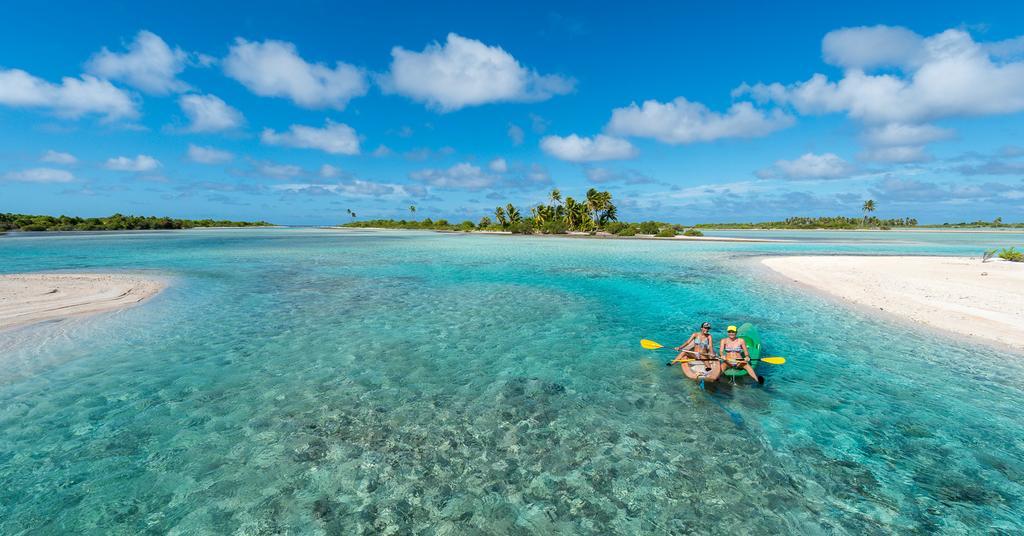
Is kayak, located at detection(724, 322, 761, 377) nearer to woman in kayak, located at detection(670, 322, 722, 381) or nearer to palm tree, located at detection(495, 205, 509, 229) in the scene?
woman in kayak, located at detection(670, 322, 722, 381)

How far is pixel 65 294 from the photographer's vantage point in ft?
71.4

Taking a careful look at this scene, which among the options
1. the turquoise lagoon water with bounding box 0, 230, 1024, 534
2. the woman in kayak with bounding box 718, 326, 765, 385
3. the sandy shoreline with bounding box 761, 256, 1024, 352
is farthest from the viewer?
the sandy shoreline with bounding box 761, 256, 1024, 352

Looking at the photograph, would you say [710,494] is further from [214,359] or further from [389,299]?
[389,299]

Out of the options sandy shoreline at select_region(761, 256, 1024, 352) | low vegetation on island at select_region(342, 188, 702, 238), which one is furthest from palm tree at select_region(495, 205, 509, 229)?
sandy shoreline at select_region(761, 256, 1024, 352)

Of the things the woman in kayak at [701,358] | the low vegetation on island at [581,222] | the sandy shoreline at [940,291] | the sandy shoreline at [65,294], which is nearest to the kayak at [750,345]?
the woman in kayak at [701,358]

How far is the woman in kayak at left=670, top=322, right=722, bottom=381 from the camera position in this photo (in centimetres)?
1103

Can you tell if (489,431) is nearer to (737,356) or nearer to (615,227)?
(737,356)

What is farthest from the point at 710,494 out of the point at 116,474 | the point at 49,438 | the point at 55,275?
the point at 55,275

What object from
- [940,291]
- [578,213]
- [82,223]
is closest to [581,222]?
[578,213]

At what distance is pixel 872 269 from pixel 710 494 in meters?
35.8

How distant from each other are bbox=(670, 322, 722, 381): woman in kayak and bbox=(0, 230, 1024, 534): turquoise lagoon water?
1.49 ft

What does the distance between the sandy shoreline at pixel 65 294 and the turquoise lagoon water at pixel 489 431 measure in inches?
93.2

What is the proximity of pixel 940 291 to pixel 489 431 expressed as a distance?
26.6m

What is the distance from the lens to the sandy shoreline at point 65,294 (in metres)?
17.5
